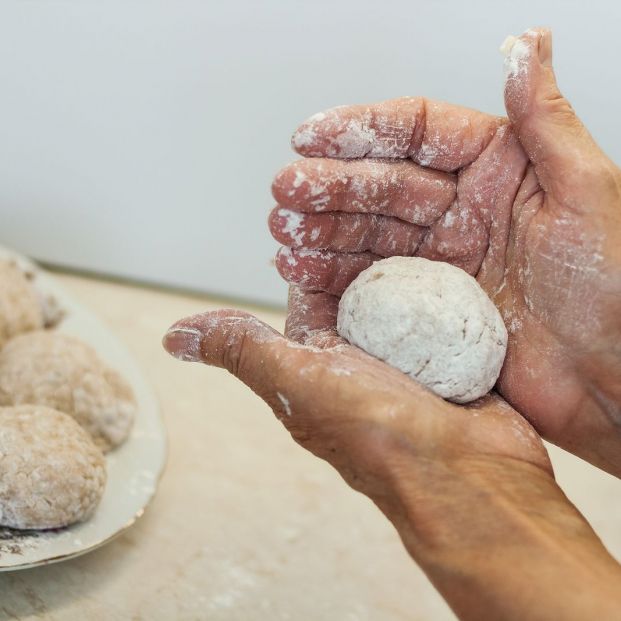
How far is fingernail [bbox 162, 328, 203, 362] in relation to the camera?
1019 millimetres

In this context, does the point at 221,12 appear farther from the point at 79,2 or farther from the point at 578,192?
the point at 578,192

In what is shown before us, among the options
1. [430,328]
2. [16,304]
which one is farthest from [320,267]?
[16,304]

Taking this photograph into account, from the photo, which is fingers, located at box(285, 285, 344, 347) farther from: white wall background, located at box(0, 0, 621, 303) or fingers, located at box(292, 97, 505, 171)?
white wall background, located at box(0, 0, 621, 303)

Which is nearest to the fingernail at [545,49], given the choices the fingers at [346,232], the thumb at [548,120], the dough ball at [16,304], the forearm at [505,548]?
the thumb at [548,120]

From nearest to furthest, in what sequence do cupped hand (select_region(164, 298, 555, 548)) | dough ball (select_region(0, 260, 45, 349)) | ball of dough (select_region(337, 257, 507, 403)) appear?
cupped hand (select_region(164, 298, 555, 548)) < ball of dough (select_region(337, 257, 507, 403)) < dough ball (select_region(0, 260, 45, 349))

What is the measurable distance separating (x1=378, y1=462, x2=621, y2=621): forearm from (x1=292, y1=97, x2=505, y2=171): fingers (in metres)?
0.49

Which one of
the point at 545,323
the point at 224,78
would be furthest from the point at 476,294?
the point at 224,78

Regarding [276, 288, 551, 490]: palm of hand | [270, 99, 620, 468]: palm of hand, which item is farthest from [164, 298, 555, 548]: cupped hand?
[270, 99, 620, 468]: palm of hand

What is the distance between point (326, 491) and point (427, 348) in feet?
1.98

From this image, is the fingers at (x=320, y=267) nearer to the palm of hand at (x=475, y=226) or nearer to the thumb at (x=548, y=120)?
the palm of hand at (x=475, y=226)

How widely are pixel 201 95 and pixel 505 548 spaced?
1302 mm

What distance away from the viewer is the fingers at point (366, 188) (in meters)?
1.05

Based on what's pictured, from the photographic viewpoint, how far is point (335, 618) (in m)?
1.25

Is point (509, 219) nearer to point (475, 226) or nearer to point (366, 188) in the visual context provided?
point (475, 226)
